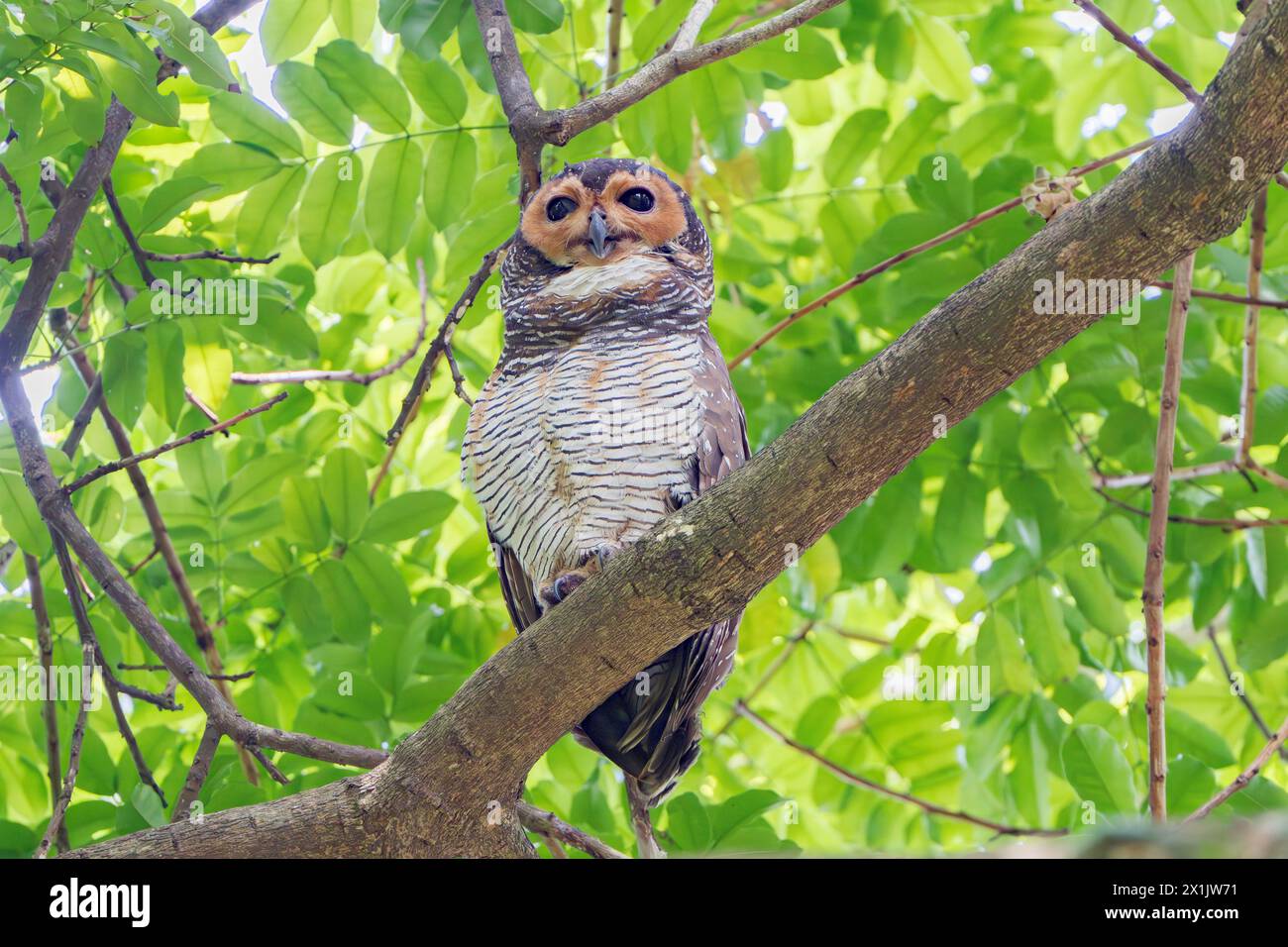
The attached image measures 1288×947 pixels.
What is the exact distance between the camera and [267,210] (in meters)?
3.62

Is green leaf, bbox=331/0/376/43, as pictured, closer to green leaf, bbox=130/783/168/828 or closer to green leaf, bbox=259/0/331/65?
green leaf, bbox=259/0/331/65

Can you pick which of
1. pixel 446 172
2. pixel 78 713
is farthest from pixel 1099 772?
pixel 78 713

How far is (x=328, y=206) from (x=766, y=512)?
2058 mm

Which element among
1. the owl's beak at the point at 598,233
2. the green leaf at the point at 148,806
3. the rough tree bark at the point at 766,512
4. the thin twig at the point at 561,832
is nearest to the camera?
the rough tree bark at the point at 766,512

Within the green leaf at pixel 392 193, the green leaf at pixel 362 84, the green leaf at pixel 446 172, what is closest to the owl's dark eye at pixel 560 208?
the green leaf at pixel 446 172

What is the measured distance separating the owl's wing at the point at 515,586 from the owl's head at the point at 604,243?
67 cm

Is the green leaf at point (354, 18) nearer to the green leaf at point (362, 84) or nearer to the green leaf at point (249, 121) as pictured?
the green leaf at point (362, 84)

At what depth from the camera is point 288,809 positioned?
2377 millimetres

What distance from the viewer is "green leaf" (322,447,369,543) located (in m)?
3.59

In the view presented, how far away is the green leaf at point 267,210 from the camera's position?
360 cm

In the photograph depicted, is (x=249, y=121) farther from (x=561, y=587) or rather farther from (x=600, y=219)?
(x=561, y=587)

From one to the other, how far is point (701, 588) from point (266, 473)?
6.93 feet
